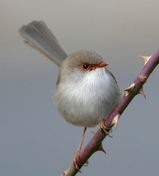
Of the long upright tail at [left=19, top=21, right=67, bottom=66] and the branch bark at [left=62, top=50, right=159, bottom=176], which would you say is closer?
the branch bark at [left=62, top=50, right=159, bottom=176]

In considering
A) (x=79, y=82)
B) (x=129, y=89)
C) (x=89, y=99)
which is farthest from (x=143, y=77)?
(x=79, y=82)

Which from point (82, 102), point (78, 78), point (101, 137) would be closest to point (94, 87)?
point (82, 102)

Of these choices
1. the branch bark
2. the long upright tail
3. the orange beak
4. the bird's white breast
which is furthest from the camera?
the orange beak

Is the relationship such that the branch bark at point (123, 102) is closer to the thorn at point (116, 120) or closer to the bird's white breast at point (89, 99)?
the thorn at point (116, 120)

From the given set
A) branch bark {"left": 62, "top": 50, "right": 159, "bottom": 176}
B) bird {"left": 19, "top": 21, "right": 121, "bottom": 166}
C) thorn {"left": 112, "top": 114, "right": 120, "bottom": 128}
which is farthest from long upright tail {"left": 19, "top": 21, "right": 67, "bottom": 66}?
thorn {"left": 112, "top": 114, "right": 120, "bottom": 128}

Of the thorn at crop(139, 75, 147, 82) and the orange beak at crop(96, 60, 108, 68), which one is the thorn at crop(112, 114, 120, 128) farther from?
the orange beak at crop(96, 60, 108, 68)

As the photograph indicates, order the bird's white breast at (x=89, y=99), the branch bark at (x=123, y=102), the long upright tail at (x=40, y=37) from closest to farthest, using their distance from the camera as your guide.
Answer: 1. the branch bark at (x=123, y=102)
2. the long upright tail at (x=40, y=37)
3. the bird's white breast at (x=89, y=99)

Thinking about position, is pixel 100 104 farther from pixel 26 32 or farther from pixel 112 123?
pixel 112 123

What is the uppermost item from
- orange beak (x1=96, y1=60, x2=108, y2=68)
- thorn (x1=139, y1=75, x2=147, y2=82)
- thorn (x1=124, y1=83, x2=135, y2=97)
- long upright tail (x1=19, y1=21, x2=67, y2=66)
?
thorn (x1=139, y1=75, x2=147, y2=82)

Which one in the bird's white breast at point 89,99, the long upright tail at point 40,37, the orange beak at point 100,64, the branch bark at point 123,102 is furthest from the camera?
the orange beak at point 100,64

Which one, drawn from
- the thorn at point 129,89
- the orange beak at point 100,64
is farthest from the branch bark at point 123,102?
the orange beak at point 100,64
